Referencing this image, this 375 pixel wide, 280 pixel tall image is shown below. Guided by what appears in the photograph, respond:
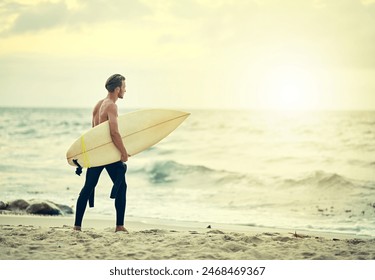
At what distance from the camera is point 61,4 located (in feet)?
21.0

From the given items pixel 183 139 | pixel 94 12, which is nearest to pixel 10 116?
pixel 183 139

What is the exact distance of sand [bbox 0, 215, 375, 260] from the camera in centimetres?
343

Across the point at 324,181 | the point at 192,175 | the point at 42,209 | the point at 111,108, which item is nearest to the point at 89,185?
the point at 111,108

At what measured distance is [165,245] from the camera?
11.8 ft

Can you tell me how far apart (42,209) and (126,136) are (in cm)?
129

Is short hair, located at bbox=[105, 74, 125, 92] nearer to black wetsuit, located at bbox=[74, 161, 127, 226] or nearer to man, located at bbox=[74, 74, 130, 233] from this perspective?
man, located at bbox=[74, 74, 130, 233]

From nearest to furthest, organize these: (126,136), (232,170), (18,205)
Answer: (126,136) < (18,205) < (232,170)

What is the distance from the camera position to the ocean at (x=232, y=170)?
5562 millimetres

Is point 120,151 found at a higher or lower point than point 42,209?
higher

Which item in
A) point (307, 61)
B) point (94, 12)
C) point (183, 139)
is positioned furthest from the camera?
point (183, 139)

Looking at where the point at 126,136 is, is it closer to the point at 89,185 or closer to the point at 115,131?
the point at 115,131

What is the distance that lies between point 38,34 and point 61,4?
958 millimetres

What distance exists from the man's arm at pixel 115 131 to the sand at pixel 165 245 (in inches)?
22.0
